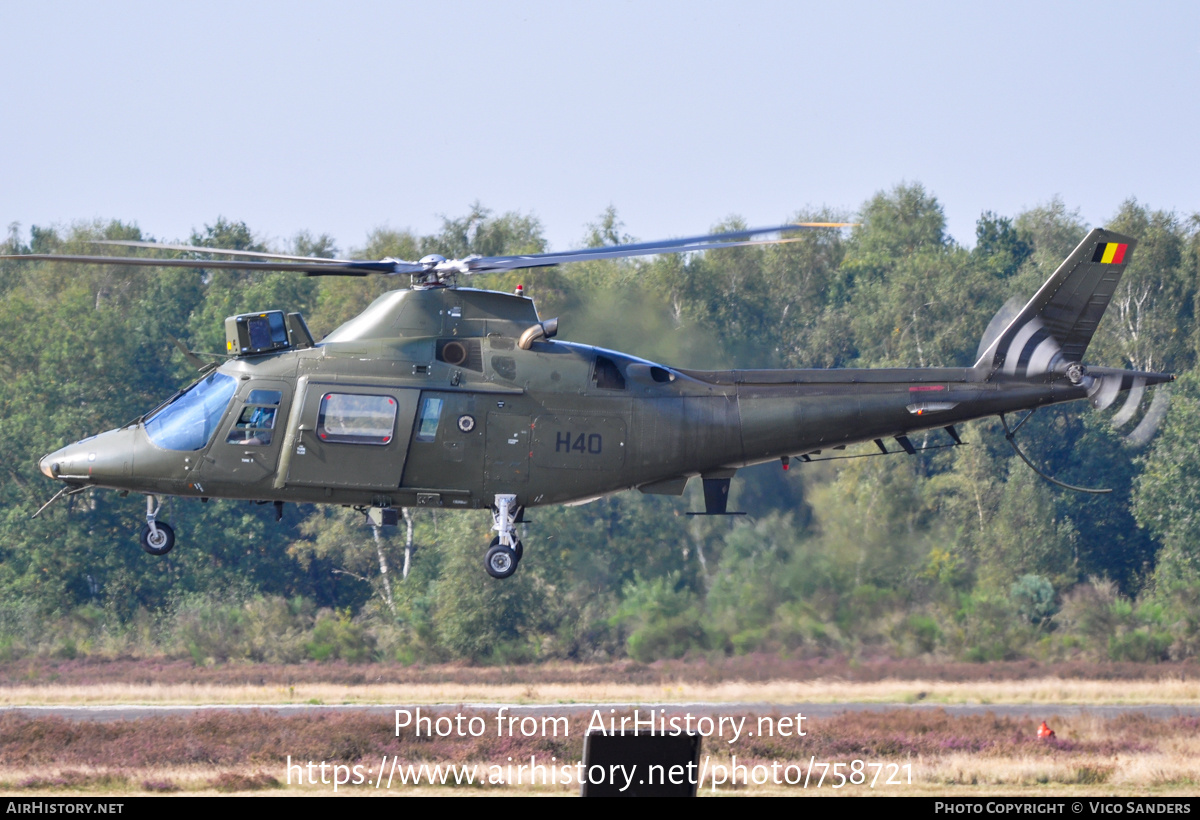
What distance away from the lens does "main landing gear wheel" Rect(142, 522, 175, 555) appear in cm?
1812

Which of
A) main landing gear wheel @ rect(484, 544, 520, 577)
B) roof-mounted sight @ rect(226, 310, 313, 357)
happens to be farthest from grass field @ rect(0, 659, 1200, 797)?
roof-mounted sight @ rect(226, 310, 313, 357)

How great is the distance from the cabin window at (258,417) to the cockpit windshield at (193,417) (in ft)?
0.99

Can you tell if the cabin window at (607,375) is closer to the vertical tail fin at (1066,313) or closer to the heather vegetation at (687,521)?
the vertical tail fin at (1066,313)

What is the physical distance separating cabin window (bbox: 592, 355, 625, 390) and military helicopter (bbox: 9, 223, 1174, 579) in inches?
0.7

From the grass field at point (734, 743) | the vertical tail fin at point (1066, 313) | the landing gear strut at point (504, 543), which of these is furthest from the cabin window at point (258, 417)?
the vertical tail fin at point (1066, 313)

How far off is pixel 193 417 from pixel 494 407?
12.5 ft

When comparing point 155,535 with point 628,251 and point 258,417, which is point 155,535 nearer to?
point 258,417

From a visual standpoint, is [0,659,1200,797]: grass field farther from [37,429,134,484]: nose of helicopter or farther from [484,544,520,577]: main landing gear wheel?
[37,429,134,484]: nose of helicopter

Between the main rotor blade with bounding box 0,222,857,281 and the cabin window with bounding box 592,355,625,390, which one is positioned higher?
the main rotor blade with bounding box 0,222,857,281

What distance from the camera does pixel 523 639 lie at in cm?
3591

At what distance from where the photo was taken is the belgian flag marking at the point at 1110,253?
722 inches

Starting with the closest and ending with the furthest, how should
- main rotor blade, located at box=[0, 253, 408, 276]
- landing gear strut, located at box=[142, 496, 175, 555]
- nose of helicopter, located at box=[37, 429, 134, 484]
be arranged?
1. main rotor blade, located at box=[0, 253, 408, 276]
2. nose of helicopter, located at box=[37, 429, 134, 484]
3. landing gear strut, located at box=[142, 496, 175, 555]

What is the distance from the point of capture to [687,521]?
36438 mm

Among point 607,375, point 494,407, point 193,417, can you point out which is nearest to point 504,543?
point 494,407
